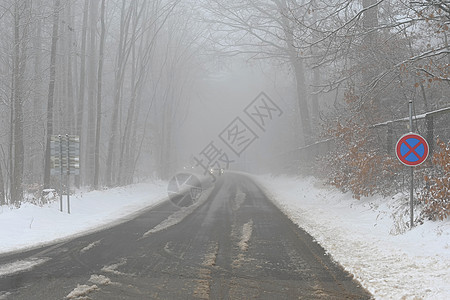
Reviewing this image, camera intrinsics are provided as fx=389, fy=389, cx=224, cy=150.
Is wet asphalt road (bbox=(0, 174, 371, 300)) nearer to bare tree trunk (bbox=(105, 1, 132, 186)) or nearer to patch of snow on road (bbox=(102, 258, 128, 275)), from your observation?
patch of snow on road (bbox=(102, 258, 128, 275))

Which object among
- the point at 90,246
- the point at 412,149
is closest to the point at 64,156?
the point at 90,246

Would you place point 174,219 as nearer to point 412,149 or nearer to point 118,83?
point 412,149

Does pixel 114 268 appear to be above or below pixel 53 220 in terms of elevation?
below

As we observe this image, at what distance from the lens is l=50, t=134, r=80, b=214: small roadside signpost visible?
12.7 metres

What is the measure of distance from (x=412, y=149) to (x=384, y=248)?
2.12 metres

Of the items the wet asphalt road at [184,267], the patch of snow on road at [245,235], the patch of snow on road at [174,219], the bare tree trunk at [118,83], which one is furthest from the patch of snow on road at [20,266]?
the bare tree trunk at [118,83]

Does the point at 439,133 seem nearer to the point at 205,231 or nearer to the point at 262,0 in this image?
the point at 205,231

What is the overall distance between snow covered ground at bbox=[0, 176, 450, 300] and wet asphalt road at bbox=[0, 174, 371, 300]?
441 millimetres

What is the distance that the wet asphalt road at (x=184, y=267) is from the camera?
478 centimetres

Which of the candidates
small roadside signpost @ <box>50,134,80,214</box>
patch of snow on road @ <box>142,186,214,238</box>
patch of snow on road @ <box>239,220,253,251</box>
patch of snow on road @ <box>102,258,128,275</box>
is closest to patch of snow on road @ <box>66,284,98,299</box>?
patch of snow on road @ <box>102,258,128,275</box>

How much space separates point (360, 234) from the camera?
8.55 m

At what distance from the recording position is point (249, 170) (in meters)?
81.9

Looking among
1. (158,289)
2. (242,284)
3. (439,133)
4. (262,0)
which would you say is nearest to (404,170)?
(439,133)

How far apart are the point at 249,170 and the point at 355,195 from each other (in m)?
68.9
